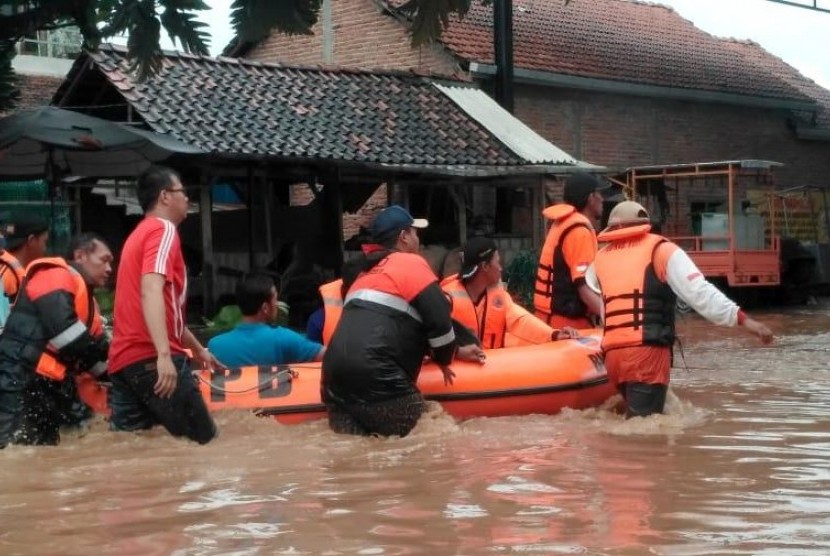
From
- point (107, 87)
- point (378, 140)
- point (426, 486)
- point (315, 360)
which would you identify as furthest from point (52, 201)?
point (426, 486)

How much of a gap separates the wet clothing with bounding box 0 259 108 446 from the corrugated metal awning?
1196 cm

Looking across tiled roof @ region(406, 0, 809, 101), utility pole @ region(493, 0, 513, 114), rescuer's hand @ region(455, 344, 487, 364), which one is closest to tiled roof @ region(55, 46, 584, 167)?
utility pole @ region(493, 0, 513, 114)

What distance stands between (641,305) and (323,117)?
35.6ft

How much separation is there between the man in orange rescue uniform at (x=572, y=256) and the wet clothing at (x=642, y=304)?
1038mm

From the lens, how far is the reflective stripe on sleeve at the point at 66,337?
651 cm

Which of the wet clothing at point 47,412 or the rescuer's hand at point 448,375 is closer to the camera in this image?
the wet clothing at point 47,412

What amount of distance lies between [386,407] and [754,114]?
2203cm

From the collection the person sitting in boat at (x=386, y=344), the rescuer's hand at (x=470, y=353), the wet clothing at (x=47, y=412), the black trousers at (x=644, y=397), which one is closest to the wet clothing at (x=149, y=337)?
the wet clothing at (x=47, y=412)

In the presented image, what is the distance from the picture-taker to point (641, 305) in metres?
6.82

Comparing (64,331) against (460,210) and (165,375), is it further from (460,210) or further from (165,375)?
(460,210)

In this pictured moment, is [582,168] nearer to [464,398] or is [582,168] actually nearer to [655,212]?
[655,212]

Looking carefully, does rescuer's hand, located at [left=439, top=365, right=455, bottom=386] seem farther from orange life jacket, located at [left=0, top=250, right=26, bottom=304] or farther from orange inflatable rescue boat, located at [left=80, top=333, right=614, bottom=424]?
orange life jacket, located at [left=0, top=250, right=26, bottom=304]

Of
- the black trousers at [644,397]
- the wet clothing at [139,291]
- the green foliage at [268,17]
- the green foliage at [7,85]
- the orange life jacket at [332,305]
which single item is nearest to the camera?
the green foliage at [268,17]

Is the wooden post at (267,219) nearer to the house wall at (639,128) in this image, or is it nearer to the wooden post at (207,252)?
the wooden post at (207,252)
